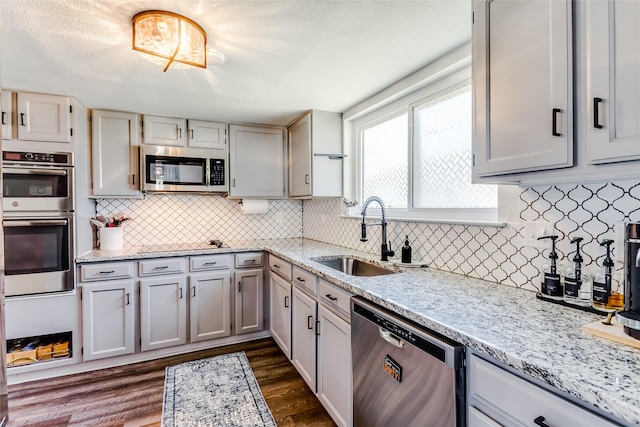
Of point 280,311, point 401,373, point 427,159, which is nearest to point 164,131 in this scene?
point 280,311

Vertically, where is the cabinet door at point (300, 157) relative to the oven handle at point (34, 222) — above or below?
above

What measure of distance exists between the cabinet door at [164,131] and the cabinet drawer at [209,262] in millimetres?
1124

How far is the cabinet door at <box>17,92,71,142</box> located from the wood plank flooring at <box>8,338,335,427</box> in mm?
1833

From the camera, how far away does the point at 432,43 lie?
1.73 m

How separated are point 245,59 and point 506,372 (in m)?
1.95

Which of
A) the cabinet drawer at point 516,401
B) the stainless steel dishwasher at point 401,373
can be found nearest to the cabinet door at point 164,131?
the stainless steel dishwasher at point 401,373

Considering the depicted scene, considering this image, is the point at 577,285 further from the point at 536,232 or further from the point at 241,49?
the point at 241,49

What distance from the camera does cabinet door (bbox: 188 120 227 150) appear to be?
309 cm

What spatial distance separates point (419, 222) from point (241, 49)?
59.5 inches

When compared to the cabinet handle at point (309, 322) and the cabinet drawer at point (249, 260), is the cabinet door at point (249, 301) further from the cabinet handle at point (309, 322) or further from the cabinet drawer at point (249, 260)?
the cabinet handle at point (309, 322)

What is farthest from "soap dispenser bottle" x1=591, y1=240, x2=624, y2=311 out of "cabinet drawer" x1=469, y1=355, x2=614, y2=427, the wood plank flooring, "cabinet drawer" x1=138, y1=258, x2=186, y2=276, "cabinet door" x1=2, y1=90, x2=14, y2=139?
"cabinet door" x1=2, y1=90, x2=14, y2=139

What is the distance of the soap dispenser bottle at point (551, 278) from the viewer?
129 centimetres

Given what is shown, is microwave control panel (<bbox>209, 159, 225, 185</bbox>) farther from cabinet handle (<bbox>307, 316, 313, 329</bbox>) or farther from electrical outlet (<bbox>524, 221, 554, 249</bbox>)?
electrical outlet (<bbox>524, 221, 554, 249</bbox>)

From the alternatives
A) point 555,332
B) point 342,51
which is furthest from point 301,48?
point 555,332
